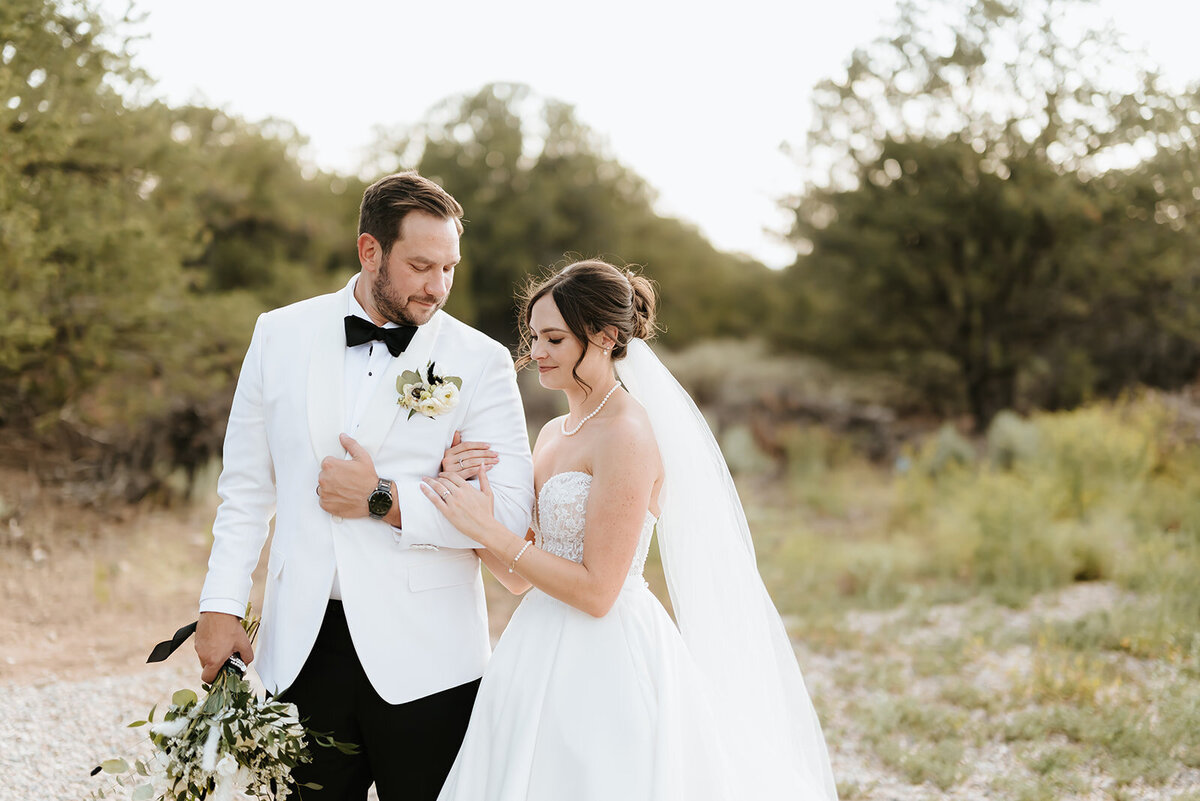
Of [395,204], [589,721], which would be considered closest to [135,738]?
[589,721]

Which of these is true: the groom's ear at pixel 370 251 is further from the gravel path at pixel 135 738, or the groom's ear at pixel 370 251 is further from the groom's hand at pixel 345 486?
the gravel path at pixel 135 738

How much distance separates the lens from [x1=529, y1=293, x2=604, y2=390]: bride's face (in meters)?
2.90

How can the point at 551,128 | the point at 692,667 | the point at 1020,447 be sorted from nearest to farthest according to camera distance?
1. the point at 692,667
2. the point at 1020,447
3. the point at 551,128

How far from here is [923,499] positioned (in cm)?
1102

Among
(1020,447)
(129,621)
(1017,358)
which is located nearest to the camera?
(129,621)

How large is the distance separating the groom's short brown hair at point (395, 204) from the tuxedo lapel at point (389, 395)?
29 centimetres

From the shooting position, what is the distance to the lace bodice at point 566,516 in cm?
281

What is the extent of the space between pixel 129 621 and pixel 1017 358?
15.1 metres

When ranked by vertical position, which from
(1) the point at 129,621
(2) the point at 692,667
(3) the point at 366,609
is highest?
(3) the point at 366,609

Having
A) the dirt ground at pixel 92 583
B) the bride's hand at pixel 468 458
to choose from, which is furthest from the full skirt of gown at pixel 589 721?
the dirt ground at pixel 92 583

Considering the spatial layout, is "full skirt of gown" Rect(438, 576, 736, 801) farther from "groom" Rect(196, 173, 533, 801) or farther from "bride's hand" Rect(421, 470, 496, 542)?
"bride's hand" Rect(421, 470, 496, 542)

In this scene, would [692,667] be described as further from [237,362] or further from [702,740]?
[237,362]

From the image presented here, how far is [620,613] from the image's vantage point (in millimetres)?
2844

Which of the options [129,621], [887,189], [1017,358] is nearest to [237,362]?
[129,621]
